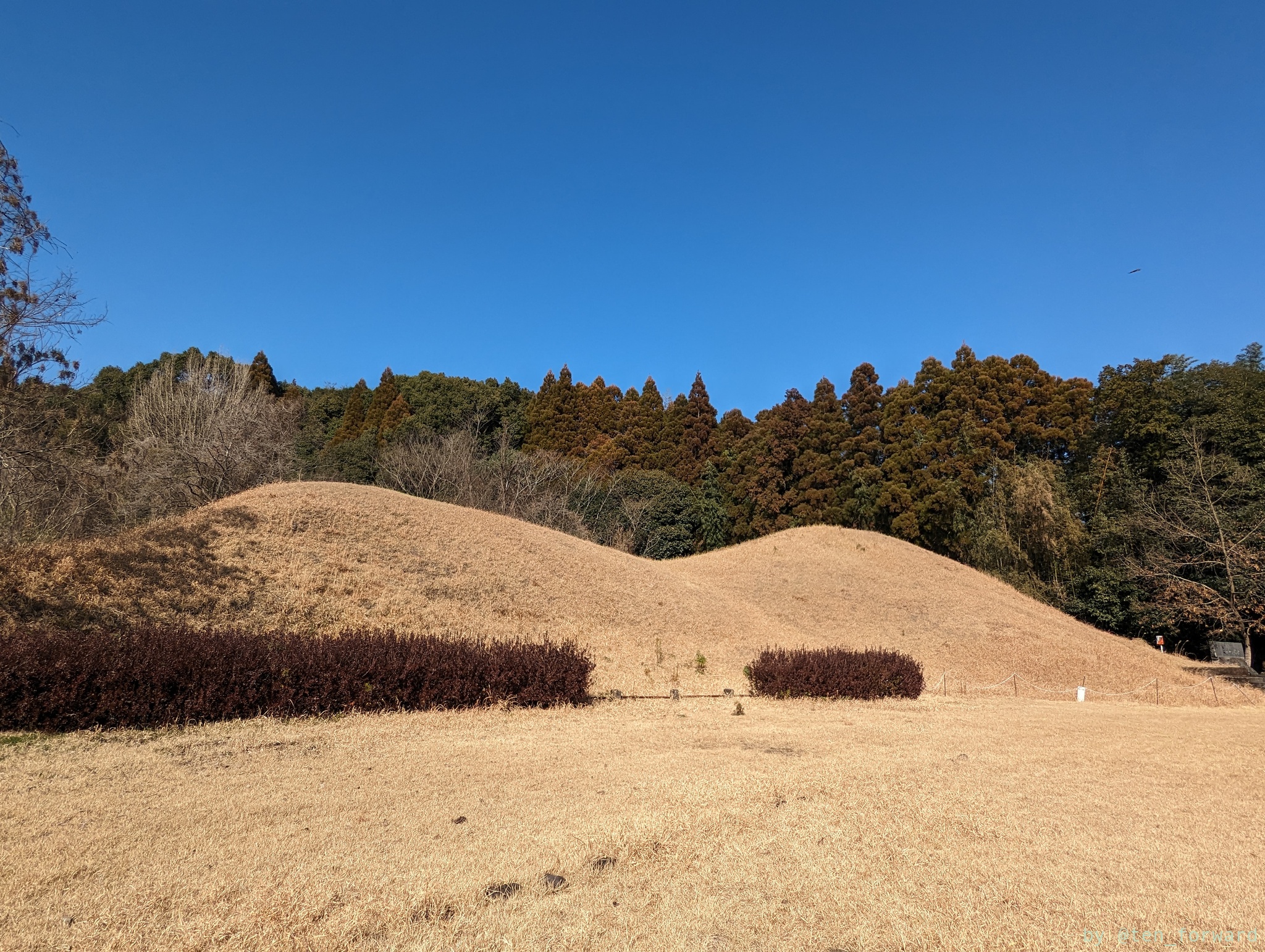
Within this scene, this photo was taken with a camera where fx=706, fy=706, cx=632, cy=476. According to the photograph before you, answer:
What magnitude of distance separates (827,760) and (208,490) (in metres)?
20.9

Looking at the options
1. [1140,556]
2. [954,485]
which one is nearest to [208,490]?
[954,485]

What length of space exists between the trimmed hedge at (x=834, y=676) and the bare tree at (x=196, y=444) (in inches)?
677

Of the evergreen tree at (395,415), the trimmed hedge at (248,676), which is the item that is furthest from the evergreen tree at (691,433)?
the trimmed hedge at (248,676)

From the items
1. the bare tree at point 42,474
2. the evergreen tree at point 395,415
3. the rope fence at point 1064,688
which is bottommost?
the rope fence at point 1064,688

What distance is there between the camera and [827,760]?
630 cm

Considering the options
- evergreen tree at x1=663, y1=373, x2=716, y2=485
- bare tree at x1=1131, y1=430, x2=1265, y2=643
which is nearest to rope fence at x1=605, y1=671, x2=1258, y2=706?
bare tree at x1=1131, y1=430, x2=1265, y2=643

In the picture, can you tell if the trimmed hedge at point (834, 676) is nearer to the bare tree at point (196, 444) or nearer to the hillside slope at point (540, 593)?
the hillside slope at point (540, 593)

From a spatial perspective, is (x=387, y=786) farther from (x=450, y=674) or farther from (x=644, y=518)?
(x=644, y=518)

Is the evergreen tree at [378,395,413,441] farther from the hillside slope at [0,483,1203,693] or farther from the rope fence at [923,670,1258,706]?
the rope fence at [923,670,1258,706]

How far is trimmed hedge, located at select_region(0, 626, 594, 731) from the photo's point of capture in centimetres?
662

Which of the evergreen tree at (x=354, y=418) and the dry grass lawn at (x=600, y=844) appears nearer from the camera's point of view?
the dry grass lawn at (x=600, y=844)

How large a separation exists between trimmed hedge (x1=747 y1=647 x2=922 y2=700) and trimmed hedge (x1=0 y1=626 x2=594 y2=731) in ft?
11.2

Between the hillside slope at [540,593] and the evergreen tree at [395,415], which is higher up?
the evergreen tree at [395,415]

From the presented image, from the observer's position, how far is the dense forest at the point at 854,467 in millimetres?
20219
